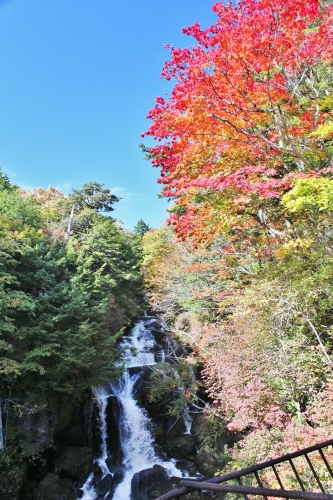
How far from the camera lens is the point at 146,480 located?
10.6 meters

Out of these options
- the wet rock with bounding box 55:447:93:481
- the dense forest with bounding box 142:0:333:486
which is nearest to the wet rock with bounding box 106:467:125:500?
the wet rock with bounding box 55:447:93:481

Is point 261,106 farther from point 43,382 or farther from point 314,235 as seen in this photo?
point 43,382

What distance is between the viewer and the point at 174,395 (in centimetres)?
1348

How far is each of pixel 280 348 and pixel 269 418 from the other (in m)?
1.88

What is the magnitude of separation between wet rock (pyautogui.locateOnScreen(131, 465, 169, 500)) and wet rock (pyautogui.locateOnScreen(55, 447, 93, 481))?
1.84 metres

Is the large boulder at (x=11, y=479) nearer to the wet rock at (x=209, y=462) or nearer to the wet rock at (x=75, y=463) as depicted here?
the wet rock at (x=75, y=463)

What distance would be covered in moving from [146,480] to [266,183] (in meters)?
11.5

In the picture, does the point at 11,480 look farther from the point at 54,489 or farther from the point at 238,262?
the point at 238,262

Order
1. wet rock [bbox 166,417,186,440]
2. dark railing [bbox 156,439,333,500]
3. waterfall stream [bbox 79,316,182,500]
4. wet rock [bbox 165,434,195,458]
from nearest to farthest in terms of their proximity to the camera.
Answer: dark railing [bbox 156,439,333,500] → waterfall stream [bbox 79,316,182,500] → wet rock [bbox 165,434,195,458] → wet rock [bbox 166,417,186,440]

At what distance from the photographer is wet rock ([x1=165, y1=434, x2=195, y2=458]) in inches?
479

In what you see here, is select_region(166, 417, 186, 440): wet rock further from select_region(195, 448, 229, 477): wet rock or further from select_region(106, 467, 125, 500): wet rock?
select_region(106, 467, 125, 500): wet rock

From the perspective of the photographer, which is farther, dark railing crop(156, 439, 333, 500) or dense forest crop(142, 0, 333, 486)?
dense forest crop(142, 0, 333, 486)

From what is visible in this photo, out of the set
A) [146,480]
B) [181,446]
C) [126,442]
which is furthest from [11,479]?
[181,446]

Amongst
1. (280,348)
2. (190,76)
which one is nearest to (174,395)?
(280,348)
